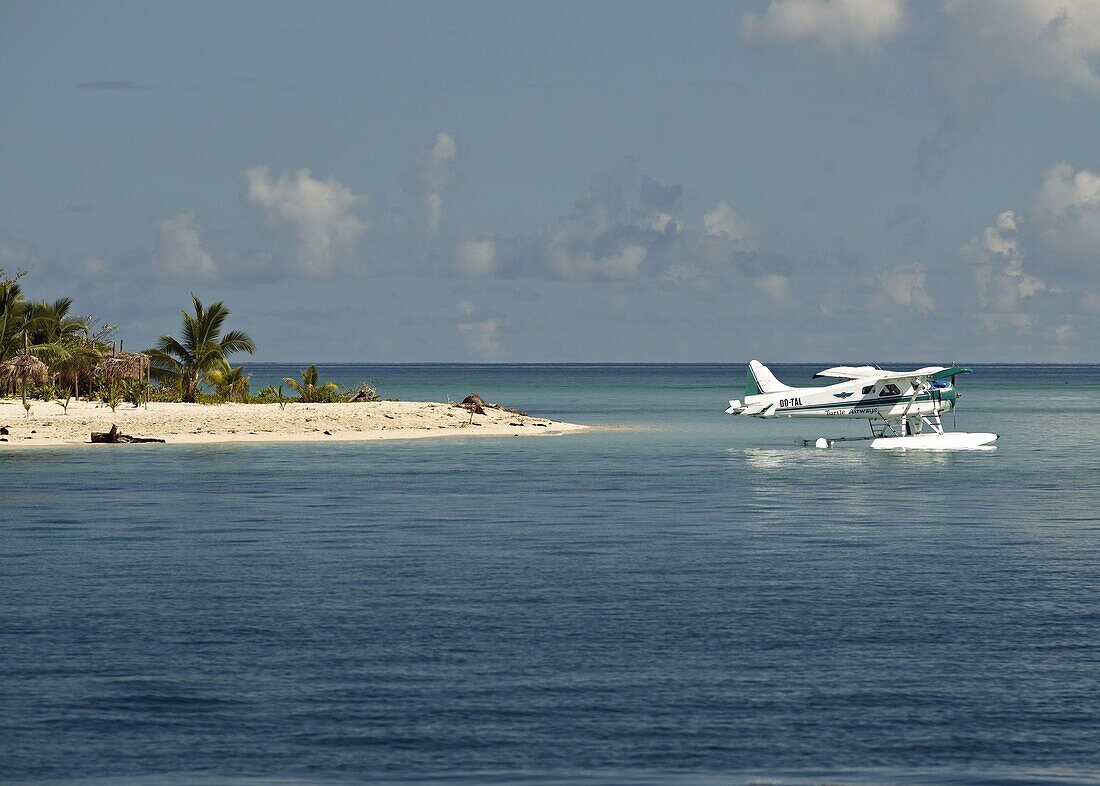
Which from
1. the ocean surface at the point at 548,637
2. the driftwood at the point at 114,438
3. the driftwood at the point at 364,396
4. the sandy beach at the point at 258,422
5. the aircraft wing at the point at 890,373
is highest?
the aircraft wing at the point at 890,373

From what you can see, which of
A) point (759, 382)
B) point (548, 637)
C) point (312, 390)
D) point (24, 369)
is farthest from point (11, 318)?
point (548, 637)

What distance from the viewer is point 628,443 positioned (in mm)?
59500

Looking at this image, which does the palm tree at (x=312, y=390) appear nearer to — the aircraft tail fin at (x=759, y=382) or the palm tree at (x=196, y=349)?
the palm tree at (x=196, y=349)

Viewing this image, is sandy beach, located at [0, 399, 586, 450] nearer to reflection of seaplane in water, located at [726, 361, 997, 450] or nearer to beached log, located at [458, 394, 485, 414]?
beached log, located at [458, 394, 485, 414]

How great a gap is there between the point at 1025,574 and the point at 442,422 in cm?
4765

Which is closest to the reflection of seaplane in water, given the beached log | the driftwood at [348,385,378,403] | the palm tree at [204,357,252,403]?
the beached log

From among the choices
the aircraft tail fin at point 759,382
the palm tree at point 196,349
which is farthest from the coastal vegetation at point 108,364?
the aircraft tail fin at point 759,382

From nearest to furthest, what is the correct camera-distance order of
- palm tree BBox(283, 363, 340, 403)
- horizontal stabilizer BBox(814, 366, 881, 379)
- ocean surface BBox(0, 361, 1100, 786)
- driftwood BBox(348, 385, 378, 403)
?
ocean surface BBox(0, 361, 1100, 786)
horizontal stabilizer BBox(814, 366, 881, 379)
palm tree BBox(283, 363, 340, 403)
driftwood BBox(348, 385, 378, 403)

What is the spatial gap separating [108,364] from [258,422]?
34.5ft

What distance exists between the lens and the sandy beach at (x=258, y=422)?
58.2 metres

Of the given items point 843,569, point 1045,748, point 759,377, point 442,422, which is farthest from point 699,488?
point 442,422

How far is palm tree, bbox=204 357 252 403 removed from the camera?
6875cm

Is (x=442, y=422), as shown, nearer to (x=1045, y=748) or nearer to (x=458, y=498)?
(x=458, y=498)

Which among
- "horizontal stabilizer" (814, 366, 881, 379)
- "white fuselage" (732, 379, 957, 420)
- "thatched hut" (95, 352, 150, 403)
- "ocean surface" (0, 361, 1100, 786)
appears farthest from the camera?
"thatched hut" (95, 352, 150, 403)
